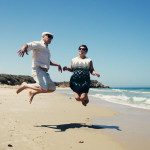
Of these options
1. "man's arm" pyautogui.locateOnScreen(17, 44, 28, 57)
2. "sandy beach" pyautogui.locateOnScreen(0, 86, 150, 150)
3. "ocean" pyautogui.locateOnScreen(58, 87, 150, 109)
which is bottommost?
"sandy beach" pyautogui.locateOnScreen(0, 86, 150, 150)

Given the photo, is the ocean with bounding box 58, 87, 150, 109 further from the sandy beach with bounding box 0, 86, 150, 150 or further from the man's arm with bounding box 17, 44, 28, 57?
the man's arm with bounding box 17, 44, 28, 57

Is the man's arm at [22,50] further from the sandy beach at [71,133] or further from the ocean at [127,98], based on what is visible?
the ocean at [127,98]

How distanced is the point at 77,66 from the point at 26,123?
2103 mm

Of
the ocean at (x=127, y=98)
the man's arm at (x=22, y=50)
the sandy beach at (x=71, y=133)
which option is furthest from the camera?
the ocean at (x=127, y=98)

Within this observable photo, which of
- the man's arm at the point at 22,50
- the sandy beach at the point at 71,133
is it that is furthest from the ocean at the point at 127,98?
the man's arm at the point at 22,50

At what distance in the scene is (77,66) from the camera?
9.20 metres

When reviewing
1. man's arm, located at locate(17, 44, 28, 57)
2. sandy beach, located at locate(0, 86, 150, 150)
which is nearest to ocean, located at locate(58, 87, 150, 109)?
sandy beach, located at locate(0, 86, 150, 150)

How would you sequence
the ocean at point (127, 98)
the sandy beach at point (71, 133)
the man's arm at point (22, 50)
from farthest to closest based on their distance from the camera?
the ocean at point (127, 98)
the man's arm at point (22, 50)
the sandy beach at point (71, 133)

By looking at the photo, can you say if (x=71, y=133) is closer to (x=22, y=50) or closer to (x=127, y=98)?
(x=22, y=50)

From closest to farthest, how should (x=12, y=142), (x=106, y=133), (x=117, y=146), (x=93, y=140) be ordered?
(x=12, y=142), (x=117, y=146), (x=93, y=140), (x=106, y=133)

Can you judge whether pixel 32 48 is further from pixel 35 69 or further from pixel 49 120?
pixel 49 120

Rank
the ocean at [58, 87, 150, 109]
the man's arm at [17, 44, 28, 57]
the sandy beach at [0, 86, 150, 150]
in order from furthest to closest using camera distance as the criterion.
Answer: the ocean at [58, 87, 150, 109] → the man's arm at [17, 44, 28, 57] → the sandy beach at [0, 86, 150, 150]

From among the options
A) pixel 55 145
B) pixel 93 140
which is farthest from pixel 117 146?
pixel 55 145

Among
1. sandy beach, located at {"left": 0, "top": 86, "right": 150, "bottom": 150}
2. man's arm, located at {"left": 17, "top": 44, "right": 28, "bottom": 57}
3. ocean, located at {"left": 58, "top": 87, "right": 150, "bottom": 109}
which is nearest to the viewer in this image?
sandy beach, located at {"left": 0, "top": 86, "right": 150, "bottom": 150}
